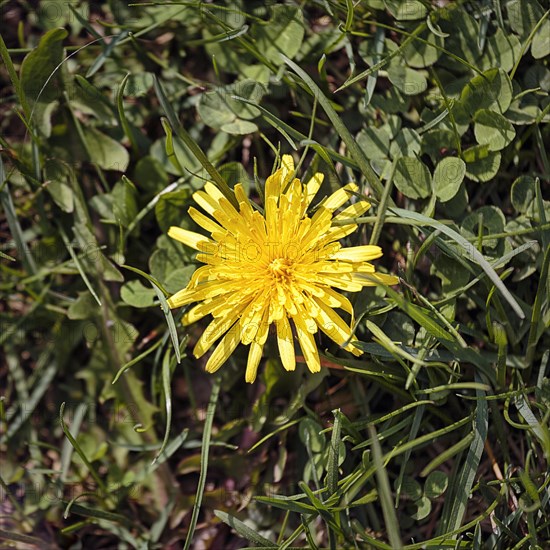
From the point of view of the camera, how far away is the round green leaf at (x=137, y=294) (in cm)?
250

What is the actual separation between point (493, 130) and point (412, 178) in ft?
1.19

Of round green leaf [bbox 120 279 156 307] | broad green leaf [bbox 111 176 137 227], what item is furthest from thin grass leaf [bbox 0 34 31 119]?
round green leaf [bbox 120 279 156 307]

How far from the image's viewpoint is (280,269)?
213 cm

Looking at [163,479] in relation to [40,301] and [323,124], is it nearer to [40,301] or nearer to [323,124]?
[40,301]

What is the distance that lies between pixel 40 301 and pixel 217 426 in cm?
99

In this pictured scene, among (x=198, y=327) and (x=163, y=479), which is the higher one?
(x=198, y=327)

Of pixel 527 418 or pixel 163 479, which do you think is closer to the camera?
pixel 527 418

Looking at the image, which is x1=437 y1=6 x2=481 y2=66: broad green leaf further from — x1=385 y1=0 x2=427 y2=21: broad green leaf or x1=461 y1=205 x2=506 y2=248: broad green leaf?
x1=461 y1=205 x2=506 y2=248: broad green leaf

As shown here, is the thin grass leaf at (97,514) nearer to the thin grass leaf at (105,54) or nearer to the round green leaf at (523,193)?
the thin grass leaf at (105,54)

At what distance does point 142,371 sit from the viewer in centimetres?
275

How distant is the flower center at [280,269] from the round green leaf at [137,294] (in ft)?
2.05

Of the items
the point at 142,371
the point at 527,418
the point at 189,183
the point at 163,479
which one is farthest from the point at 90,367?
the point at 527,418

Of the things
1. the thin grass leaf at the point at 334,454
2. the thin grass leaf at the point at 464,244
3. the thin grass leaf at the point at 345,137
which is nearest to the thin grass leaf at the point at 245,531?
the thin grass leaf at the point at 334,454

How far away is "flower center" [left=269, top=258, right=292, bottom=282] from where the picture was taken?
2129 mm
